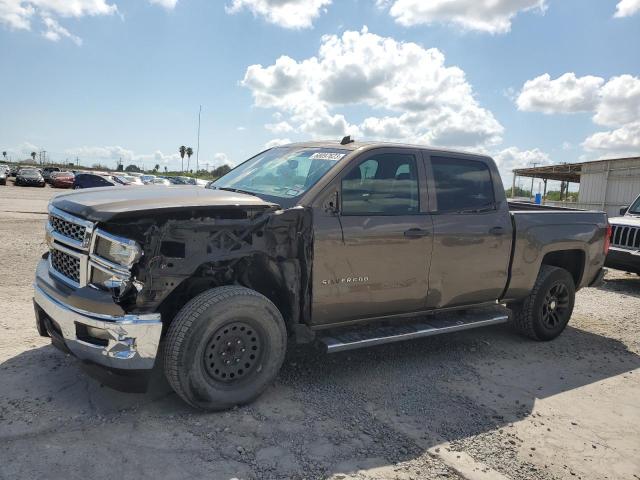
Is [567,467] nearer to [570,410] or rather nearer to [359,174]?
[570,410]

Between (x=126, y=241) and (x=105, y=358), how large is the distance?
0.76 m

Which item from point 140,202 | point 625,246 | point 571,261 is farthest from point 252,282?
point 625,246

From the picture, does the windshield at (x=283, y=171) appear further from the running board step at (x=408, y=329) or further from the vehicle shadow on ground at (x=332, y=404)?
the vehicle shadow on ground at (x=332, y=404)

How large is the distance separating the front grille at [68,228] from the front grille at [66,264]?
0.14m

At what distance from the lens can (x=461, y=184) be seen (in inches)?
200

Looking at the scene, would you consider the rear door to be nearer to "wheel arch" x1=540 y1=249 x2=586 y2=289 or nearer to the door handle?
the door handle

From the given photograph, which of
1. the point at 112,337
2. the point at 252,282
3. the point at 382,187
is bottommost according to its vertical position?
the point at 112,337

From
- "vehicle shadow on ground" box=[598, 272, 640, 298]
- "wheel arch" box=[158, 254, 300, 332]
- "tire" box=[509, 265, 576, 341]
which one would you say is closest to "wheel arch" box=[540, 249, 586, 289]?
"tire" box=[509, 265, 576, 341]

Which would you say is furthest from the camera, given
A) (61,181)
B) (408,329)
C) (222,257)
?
(61,181)

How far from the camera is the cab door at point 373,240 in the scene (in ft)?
13.5

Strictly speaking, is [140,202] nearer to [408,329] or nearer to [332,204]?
[332,204]

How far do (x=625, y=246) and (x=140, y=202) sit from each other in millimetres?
8799

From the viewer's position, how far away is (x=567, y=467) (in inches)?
135

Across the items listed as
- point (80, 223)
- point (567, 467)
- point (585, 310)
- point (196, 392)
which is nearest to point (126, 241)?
point (80, 223)
